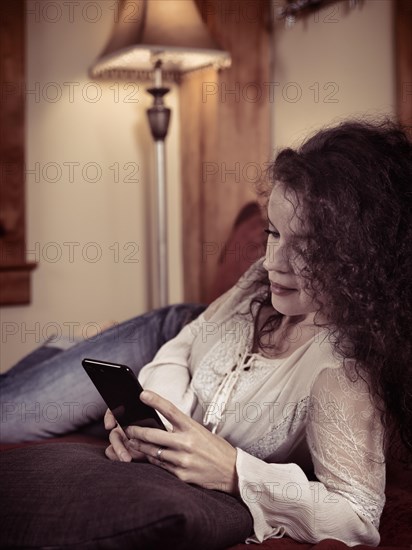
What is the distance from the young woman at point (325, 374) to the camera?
110 centimetres

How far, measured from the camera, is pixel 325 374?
116 centimetres

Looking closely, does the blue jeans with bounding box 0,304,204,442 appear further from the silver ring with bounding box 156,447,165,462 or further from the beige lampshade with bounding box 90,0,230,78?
the beige lampshade with bounding box 90,0,230,78

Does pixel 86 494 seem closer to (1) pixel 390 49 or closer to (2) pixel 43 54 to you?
(1) pixel 390 49

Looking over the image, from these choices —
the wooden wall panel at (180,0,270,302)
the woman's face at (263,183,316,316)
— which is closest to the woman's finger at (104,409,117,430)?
the woman's face at (263,183,316,316)

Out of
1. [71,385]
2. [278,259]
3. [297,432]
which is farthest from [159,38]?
[297,432]

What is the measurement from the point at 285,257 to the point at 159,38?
5.74 feet

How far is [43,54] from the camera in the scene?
3129 mm

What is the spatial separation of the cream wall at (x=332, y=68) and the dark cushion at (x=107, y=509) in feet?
5.57

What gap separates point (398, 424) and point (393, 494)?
21 centimetres

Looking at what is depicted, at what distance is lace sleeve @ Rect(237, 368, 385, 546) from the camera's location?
109 cm

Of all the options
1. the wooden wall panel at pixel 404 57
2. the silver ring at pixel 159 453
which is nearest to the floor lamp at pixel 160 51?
the wooden wall panel at pixel 404 57

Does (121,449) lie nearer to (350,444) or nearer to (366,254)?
(350,444)

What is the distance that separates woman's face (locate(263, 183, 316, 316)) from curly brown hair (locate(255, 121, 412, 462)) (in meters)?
0.02

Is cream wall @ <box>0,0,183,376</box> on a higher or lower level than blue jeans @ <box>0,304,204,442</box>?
higher
